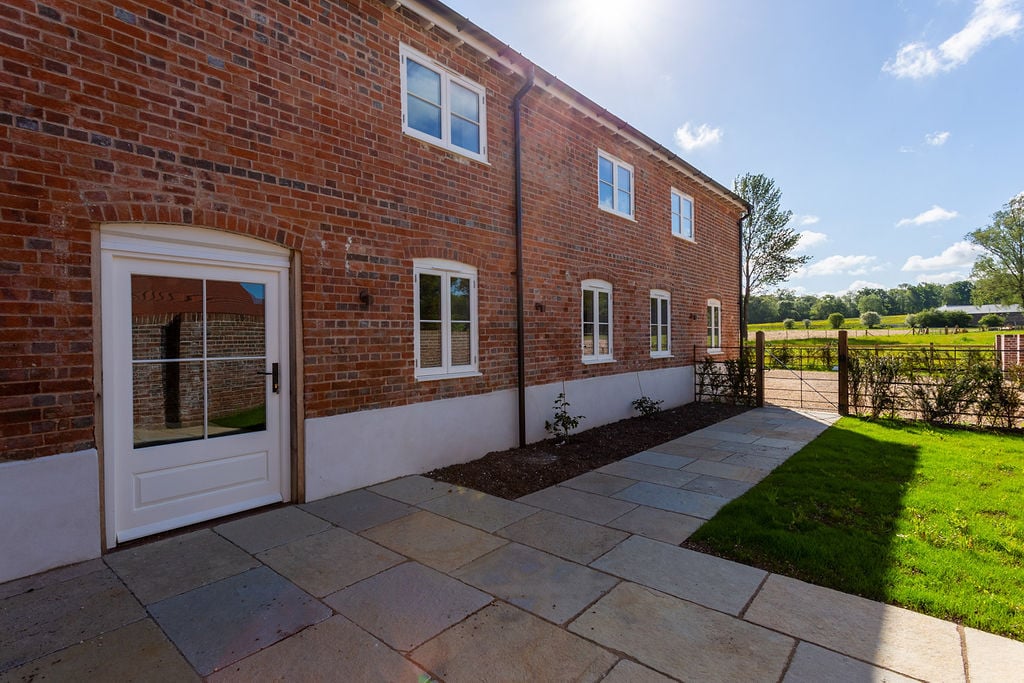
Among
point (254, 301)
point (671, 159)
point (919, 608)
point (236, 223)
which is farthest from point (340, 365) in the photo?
point (671, 159)

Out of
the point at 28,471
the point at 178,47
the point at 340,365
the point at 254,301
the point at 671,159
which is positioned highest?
the point at 671,159

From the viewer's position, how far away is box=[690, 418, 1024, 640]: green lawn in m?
3.19

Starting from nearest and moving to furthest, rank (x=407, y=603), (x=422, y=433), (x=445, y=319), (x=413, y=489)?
(x=407, y=603)
(x=413, y=489)
(x=422, y=433)
(x=445, y=319)

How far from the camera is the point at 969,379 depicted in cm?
853

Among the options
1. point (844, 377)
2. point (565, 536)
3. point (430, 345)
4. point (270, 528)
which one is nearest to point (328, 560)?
point (270, 528)

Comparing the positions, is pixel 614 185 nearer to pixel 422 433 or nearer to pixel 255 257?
pixel 422 433

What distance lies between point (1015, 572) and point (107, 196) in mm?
7236

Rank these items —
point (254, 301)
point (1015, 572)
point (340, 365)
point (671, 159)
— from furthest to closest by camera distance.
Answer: point (671, 159)
point (340, 365)
point (254, 301)
point (1015, 572)

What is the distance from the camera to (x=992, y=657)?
8.35ft

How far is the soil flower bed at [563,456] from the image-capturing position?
5.81m

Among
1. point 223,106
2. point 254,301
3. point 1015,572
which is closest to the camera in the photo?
point 1015,572

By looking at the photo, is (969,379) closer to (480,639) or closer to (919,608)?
(919,608)

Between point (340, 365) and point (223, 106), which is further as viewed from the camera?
point (340, 365)

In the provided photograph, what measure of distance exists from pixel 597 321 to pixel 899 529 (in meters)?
5.91
